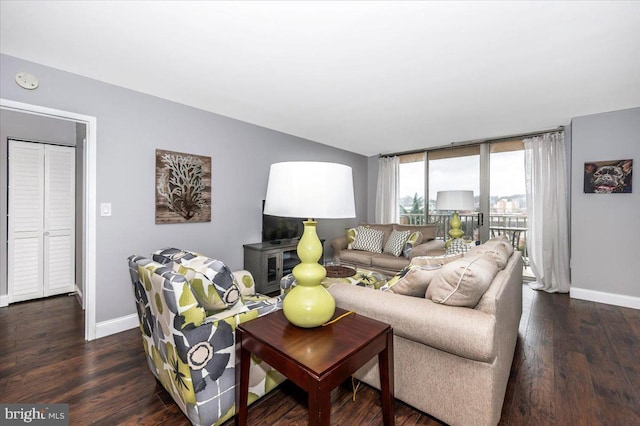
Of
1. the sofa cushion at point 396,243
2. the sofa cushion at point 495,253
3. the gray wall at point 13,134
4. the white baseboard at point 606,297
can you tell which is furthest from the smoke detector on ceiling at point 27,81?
the white baseboard at point 606,297

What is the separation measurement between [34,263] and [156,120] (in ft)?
8.13

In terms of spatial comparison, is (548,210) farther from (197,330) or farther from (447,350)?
(197,330)

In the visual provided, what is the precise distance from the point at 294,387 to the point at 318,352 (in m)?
0.90

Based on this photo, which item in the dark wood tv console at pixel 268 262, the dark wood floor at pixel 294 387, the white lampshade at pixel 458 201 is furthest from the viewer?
the white lampshade at pixel 458 201

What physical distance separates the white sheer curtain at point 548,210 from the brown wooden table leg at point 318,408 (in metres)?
4.32

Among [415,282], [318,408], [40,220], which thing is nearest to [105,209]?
[40,220]

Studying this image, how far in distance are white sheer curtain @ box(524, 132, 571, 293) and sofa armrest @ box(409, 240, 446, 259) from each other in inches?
52.5

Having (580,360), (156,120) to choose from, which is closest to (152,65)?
(156,120)

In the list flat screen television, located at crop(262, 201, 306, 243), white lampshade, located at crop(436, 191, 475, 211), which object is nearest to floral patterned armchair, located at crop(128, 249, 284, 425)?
flat screen television, located at crop(262, 201, 306, 243)

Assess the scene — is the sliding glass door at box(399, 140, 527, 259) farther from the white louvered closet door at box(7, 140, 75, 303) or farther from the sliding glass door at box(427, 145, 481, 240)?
the white louvered closet door at box(7, 140, 75, 303)

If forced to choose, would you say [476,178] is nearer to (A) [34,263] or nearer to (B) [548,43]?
(B) [548,43]

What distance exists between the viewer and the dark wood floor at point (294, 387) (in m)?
1.56

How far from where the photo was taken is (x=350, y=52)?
6.80 ft

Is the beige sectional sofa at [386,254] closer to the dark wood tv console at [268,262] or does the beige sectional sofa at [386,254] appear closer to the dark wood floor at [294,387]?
the dark wood tv console at [268,262]
